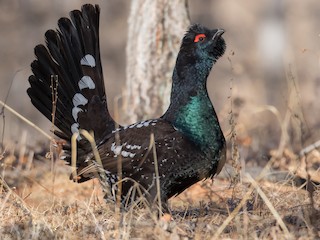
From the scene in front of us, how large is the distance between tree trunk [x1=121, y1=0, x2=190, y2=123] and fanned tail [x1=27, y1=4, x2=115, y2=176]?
192cm

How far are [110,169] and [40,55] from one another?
1271 millimetres

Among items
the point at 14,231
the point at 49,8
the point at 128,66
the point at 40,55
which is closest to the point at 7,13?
the point at 49,8

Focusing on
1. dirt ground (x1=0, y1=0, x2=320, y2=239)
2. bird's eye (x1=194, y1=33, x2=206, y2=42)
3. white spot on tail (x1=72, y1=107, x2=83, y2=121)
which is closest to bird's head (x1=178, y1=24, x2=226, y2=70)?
bird's eye (x1=194, y1=33, x2=206, y2=42)


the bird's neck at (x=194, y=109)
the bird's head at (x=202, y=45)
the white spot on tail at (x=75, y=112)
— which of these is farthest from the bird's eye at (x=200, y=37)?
the white spot on tail at (x=75, y=112)

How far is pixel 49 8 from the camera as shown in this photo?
24281 mm

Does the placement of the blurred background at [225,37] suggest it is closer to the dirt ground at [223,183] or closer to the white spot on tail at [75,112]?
the dirt ground at [223,183]

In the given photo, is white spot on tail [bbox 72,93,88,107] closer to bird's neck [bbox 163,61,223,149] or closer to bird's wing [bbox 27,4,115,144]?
bird's wing [bbox 27,4,115,144]

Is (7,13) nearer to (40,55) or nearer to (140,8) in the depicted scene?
(140,8)

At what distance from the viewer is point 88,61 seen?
22.2 ft

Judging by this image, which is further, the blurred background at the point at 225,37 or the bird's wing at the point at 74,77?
the blurred background at the point at 225,37

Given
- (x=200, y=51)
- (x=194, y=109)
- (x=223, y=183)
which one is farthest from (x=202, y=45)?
(x=223, y=183)

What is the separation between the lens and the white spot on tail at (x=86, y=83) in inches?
265

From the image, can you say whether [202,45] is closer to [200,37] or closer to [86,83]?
[200,37]

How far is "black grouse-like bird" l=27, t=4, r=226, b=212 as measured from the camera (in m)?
5.68
